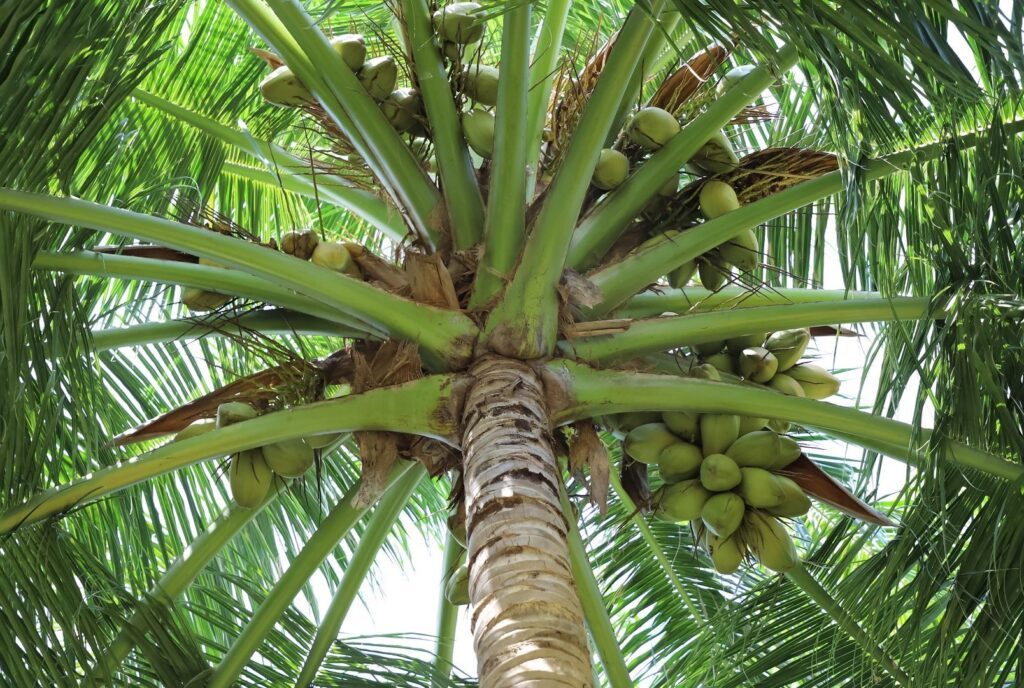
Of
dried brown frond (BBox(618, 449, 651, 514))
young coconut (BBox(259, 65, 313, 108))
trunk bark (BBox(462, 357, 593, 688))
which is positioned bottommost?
trunk bark (BBox(462, 357, 593, 688))

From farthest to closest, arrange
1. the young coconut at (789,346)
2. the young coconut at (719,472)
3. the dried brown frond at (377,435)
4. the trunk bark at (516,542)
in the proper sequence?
the young coconut at (789,346) < the young coconut at (719,472) < the dried brown frond at (377,435) < the trunk bark at (516,542)

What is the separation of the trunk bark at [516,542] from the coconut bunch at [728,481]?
427 mm

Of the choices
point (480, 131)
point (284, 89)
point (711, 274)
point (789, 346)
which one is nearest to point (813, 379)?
point (789, 346)

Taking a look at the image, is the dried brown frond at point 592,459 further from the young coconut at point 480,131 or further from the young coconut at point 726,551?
the young coconut at point 480,131

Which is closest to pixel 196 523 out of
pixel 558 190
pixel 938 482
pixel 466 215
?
pixel 466 215

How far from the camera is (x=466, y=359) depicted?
271cm

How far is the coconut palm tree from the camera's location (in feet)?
8.13

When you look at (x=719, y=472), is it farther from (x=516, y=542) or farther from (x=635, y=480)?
(x=516, y=542)

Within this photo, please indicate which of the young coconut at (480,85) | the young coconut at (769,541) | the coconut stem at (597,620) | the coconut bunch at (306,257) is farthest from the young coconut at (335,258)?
the young coconut at (769,541)

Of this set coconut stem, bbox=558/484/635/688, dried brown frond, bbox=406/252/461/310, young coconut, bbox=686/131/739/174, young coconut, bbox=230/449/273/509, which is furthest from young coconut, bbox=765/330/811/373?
young coconut, bbox=230/449/273/509

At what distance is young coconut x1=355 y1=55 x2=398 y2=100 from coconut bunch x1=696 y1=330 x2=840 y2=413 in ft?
3.42

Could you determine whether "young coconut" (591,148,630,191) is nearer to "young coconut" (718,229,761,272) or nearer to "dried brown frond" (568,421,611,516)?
"young coconut" (718,229,761,272)

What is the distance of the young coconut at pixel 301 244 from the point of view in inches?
118

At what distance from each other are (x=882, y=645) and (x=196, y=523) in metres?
2.42
